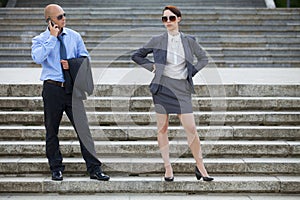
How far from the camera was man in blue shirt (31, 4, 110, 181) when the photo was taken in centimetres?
518

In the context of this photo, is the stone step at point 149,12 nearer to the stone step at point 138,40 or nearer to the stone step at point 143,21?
the stone step at point 143,21

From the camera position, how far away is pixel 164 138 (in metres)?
5.36

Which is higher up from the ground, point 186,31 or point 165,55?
point 186,31

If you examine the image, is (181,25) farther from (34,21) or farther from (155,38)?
(155,38)

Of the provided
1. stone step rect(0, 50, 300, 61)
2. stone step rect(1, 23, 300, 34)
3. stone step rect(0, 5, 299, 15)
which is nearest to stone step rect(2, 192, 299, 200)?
stone step rect(0, 50, 300, 61)

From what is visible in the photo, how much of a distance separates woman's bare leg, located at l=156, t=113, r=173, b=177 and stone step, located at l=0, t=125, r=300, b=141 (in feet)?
3.18

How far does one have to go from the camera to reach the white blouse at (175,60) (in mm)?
5223

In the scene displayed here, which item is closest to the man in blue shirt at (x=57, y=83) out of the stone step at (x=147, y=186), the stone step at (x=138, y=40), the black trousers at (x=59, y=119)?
the black trousers at (x=59, y=119)

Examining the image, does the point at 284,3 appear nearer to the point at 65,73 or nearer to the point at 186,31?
the point at 186,31

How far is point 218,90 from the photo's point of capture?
23.3ft

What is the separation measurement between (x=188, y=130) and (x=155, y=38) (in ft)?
3.29

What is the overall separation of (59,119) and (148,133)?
1.37m

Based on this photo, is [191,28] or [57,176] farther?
[191,28]

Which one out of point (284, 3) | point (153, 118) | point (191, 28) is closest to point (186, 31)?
point (191, 28)
